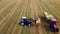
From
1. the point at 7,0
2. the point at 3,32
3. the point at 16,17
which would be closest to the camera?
the point at 3,32

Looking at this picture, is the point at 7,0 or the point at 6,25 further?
the point at 7,0

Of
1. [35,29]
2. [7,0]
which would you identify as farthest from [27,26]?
[7,0]

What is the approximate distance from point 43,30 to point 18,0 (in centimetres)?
63

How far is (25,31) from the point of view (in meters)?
0.54

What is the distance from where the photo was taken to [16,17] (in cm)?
69

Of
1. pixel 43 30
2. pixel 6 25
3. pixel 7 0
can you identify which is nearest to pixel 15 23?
pixel 6 25

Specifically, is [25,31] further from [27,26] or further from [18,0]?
[18,0]

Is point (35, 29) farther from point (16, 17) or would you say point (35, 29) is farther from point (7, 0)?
point (7, 0)

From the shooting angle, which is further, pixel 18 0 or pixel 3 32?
pixel 18 0

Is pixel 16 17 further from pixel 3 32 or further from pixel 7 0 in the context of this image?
pixel 7 0

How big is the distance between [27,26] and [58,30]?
0.15 m

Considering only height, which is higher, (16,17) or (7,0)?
(7,0)

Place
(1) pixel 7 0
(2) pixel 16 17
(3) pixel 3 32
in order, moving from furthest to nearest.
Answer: (1) pixel 7 0, (2) pixel 16 17, (3) pixel 3 32

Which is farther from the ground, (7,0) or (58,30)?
(7,0)
